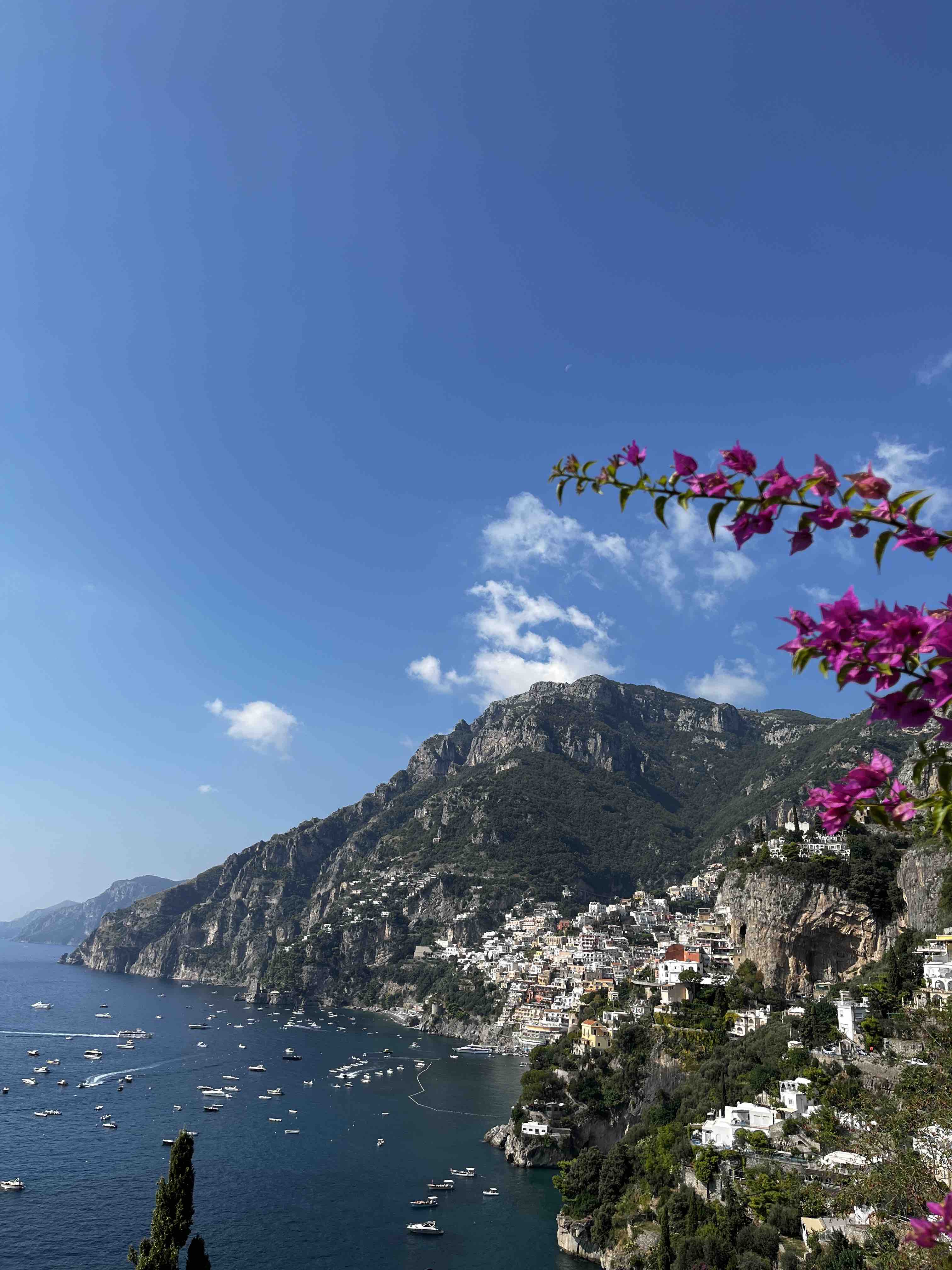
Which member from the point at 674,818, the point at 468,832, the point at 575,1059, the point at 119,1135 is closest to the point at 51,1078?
the point at 119,1135

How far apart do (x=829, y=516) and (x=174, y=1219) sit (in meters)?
19.9

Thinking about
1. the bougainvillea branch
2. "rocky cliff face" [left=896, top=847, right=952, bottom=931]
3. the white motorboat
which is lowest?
the white motorboat

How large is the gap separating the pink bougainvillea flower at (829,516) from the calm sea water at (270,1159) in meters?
28.0

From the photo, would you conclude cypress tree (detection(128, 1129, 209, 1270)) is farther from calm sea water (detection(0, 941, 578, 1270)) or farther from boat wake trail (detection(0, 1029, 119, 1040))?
boat wake trail (detection(0, 1029, 119, 1040))

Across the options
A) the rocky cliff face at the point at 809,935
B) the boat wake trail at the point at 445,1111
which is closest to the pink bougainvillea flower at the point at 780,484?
the rocky cliff face at the point at 809,935

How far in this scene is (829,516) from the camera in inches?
58.8

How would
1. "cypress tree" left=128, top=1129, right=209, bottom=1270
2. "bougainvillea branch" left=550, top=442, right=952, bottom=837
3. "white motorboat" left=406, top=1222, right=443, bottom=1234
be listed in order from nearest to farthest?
"bougainvillea branch" left=550, top=442, right=952, bottom=837 → "cypress tree" left=128, top=1129, right=209, bottom=1270 → "white motorboat" left=406, top=1222, right=443, bottom=1234

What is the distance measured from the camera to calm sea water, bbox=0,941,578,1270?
23188 mm

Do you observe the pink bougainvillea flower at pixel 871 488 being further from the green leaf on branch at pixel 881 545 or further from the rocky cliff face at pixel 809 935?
the rocky cliff face at pixel 809 935

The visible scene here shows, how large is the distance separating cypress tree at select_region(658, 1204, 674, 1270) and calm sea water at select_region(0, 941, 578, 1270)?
4.47m

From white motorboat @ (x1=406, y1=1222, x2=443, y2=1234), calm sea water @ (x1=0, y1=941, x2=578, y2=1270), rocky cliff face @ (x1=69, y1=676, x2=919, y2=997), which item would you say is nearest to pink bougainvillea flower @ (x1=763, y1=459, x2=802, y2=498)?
calm sea water @ (x1=0, y1=941, x2=578, y2=1270)

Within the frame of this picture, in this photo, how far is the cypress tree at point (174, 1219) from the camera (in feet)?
49.7

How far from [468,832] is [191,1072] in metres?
63.6

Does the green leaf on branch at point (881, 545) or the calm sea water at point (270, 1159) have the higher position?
the green leaf on branch at point (881, 545)
